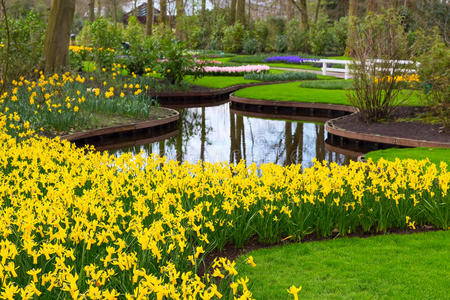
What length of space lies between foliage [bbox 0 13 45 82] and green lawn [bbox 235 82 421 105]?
24.9 ft

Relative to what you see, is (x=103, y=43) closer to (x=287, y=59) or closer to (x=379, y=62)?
(x=379, y=62)

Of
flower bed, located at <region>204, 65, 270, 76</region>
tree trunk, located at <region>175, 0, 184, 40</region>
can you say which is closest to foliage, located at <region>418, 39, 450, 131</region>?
flower bed, located at <region>204, 65, 270, 76</region>

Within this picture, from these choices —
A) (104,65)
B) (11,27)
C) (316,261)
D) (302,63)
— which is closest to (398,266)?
(316,261)

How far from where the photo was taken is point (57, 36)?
1756 cm

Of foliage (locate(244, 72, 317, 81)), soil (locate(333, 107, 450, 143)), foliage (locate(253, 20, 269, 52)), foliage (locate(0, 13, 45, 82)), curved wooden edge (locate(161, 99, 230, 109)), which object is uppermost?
foliage (locate(253, 20, 269, 52))

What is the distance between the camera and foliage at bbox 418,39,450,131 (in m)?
11.6

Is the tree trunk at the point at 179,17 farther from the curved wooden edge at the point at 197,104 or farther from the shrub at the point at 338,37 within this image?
the curved wooden edge at the point at 197,104

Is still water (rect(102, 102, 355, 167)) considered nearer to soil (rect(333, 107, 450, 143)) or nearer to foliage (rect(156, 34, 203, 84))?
soil (rect(333, 107, 450, 143))

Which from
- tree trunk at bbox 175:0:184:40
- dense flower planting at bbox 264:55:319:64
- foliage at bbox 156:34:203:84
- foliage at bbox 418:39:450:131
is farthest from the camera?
tree trunk at bbox 175:0:184:40

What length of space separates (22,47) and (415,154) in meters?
9.41

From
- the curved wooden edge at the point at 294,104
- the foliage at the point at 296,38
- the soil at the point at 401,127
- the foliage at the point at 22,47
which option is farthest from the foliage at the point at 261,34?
the soil at the point at 401,127

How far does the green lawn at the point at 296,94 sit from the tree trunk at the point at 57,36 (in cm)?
640

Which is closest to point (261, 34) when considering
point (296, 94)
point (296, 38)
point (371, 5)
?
point (296, 38)

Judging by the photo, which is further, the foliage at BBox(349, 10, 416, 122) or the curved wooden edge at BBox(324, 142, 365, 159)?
the foliage at BBox(349, 10, 416, 122)
